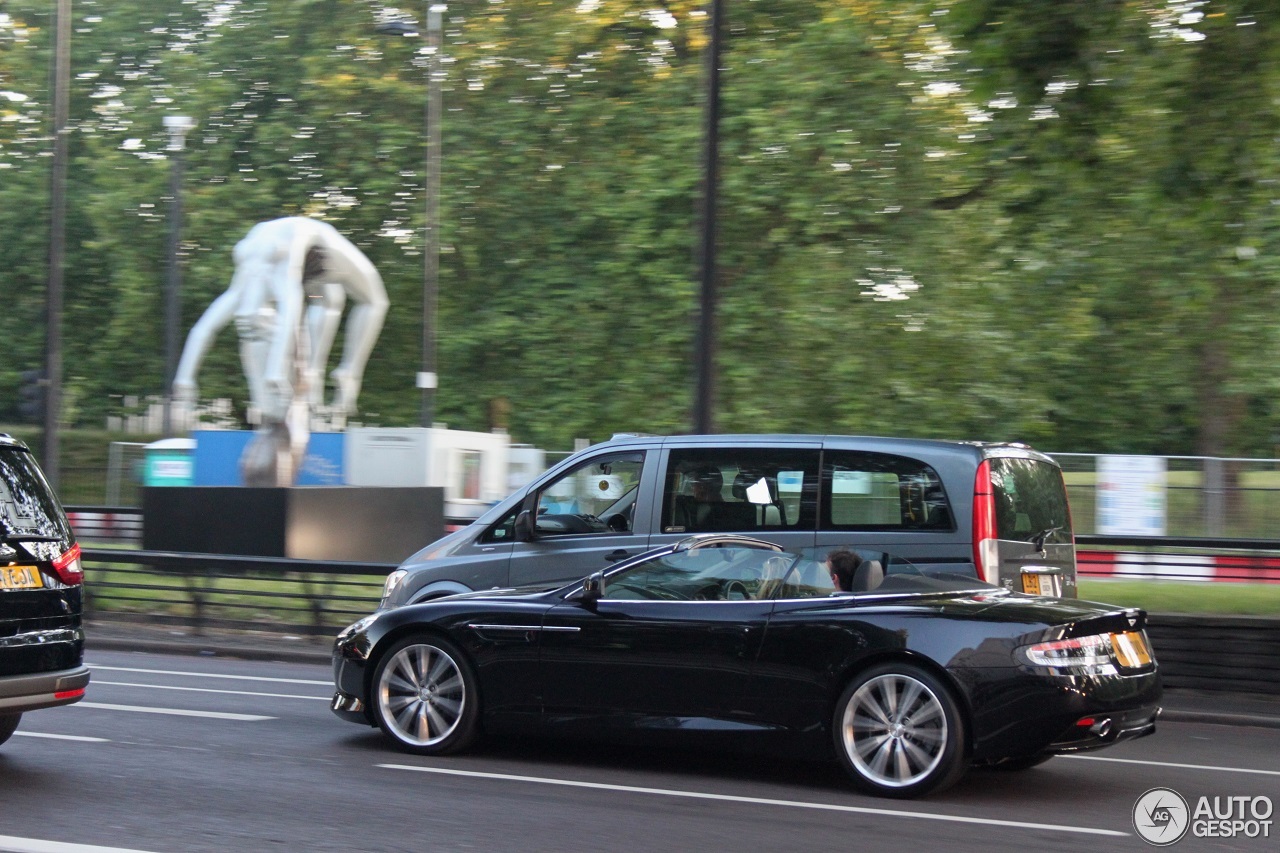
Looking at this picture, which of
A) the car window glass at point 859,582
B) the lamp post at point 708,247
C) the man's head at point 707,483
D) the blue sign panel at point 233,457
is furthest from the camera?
the blue sign panel at point 233,457

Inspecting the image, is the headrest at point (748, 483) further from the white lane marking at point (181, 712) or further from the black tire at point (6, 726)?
the black tire at point (6, 726)

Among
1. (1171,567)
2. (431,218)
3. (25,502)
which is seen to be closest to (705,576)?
(25,502)

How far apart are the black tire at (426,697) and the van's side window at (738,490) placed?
2.35 metres

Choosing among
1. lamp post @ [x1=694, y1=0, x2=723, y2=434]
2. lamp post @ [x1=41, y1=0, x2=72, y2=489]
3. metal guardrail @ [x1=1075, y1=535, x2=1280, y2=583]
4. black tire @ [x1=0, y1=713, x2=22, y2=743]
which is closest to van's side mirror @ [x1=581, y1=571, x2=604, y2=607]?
black tire @ [x1=0, y1=713, x2=22, y2=743]

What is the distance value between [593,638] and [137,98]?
30299 millimetres

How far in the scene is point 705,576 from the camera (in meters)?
7.87

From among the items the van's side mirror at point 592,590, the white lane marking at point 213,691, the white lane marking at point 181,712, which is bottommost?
the white lane marking at point 213,691

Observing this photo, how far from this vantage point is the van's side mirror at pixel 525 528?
10.4 meters

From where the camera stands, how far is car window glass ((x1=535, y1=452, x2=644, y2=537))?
33.8 feet

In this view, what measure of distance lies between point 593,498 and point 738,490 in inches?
45.0

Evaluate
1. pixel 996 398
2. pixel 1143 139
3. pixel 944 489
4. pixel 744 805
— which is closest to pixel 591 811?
pixel 744 805

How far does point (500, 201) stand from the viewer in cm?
3117

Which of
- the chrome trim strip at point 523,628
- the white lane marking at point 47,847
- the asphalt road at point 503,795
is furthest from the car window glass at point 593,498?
the white lane marking at point 47,847

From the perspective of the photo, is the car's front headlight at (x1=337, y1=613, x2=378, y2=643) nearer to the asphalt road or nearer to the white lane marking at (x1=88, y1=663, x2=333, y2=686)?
the asphalt road
